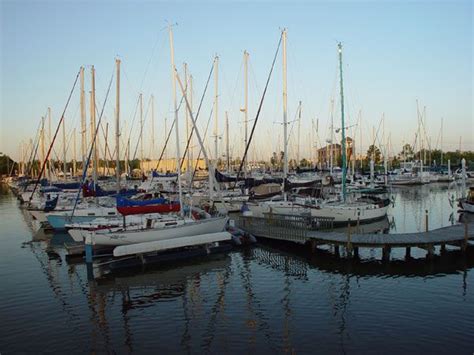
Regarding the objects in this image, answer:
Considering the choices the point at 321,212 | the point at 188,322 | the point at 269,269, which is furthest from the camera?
the point at 321,212

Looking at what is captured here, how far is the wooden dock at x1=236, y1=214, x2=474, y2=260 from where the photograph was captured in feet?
73.6

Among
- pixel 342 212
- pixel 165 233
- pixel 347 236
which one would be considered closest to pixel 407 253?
pixel 347 236

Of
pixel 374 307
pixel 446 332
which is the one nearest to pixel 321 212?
pixel 374 307

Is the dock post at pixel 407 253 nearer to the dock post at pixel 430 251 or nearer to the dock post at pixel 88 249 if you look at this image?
the dock post at pixel 430 251

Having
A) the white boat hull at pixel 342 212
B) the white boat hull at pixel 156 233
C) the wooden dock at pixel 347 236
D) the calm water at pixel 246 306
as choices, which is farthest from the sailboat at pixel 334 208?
the calm water at pixel 246 306

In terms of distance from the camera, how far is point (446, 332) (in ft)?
44.5

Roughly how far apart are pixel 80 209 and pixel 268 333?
911 inches

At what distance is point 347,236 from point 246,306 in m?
9.58

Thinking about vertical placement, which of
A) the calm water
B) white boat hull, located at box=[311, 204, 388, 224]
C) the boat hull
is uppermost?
the boat hull

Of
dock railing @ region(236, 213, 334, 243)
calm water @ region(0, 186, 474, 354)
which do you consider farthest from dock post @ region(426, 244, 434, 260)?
dock railing @ region(236, 213, 334, 243)

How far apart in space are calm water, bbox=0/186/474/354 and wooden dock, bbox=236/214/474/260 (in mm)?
889

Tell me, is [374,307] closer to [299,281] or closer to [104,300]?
[299,281]

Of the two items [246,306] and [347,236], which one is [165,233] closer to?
[246,306]

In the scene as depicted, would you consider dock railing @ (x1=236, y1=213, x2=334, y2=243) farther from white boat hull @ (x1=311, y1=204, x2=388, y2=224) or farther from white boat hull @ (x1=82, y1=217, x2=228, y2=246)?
white boat hull @ (x1=82, y1=217, x2=228, y2=246)
